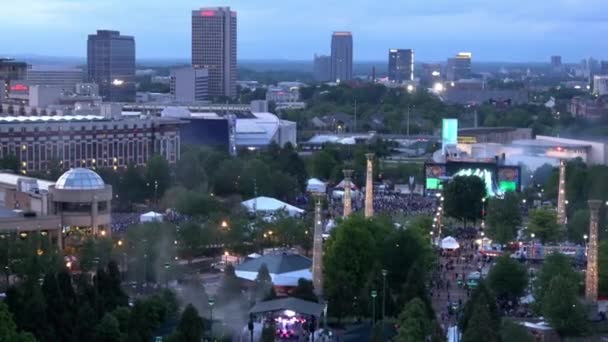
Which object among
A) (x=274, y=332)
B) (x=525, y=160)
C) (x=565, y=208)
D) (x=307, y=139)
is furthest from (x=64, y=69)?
(x=274, y=332)

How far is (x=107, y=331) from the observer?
59.5 feet

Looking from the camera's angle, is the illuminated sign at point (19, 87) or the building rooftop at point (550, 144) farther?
the illuminated sign at point (19, 87)

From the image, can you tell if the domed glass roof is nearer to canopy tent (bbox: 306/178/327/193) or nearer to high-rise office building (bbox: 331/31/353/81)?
canopy tent (bbox: 306/178/327/193)

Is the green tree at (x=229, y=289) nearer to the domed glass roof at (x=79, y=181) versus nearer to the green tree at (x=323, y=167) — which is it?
the domed glass roof at (x=79, y=181)

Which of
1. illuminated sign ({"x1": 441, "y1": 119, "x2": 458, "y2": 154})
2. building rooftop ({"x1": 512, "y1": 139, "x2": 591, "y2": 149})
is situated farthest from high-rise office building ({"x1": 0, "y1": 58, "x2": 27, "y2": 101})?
building rooftop ({"x1": 512, "y1": 139, "x2": 591, "y2": 149})

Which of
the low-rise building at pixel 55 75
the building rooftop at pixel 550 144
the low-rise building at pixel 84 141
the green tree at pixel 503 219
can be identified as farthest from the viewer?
the low-rise building at pixel 55 75

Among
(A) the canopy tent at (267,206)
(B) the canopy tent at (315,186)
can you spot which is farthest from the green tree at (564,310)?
(B) the canopy tent at (315,186)

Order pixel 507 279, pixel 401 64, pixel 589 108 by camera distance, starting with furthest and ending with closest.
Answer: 1. pixel 401 64
2. pixel 589 108
3. pixel 507 279

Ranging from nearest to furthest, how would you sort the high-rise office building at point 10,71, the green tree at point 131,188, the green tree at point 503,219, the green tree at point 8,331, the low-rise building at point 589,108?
the green tree at point 8,331
the green tree at point 503,219
the green tree at point 131,188
the high-rise office building at point 10,71
the low-rise building at point 589,108

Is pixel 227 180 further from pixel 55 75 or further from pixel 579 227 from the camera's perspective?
pixel 55 75

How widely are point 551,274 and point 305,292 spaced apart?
420cm

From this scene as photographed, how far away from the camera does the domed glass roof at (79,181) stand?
92.4ft

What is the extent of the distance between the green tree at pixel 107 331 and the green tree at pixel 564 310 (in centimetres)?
687

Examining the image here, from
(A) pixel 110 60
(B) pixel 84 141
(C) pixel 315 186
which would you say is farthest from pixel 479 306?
(A) pixel 110 60
